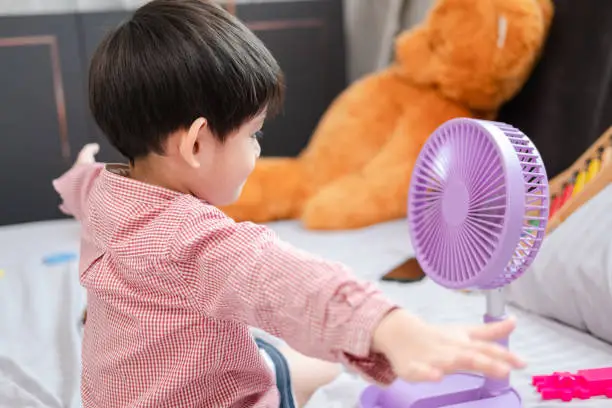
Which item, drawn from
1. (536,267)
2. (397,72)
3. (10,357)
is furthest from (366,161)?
(10,357)

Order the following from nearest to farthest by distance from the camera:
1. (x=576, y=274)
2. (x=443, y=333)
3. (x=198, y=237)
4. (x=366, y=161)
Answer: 1. (x=443, y=333)
2. (x=198, y=237)
3. (x=576, y=274)
4. (x=366, y=161)

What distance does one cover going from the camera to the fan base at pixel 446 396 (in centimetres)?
97

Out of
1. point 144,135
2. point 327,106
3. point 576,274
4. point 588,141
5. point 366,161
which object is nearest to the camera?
point 144,135

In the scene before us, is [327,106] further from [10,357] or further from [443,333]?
[443,333]

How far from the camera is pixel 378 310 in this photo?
0.60m

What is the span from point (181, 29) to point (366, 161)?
1.36 metres

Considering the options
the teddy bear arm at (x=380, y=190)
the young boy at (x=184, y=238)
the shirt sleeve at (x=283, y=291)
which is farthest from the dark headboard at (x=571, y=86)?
the shirt sleeve at (x=283, y=291)

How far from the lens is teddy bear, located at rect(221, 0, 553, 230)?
1.78 m

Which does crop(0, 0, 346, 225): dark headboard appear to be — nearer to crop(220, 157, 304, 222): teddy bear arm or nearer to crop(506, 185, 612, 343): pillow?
crop(220, 157, 304, 222): teddy bear arm

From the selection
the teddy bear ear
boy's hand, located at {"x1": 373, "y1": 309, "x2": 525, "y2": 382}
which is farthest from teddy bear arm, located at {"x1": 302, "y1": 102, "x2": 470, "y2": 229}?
boy's hand, located at {"x1": 373, "y1": 309, "x2": 525, "y2": 382}

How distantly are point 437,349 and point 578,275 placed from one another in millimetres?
730

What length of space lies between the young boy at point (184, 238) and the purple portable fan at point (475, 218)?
0.23 meters

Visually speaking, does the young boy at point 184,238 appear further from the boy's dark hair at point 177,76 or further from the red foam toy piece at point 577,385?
the red foam toy piece at point 577,385

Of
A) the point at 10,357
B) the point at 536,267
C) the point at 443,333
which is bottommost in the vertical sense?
the point at 10,357
